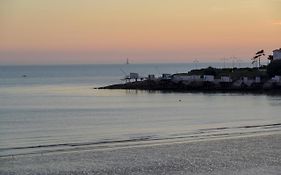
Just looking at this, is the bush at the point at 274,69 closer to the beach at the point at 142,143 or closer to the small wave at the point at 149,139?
the beach at the point at 142,143

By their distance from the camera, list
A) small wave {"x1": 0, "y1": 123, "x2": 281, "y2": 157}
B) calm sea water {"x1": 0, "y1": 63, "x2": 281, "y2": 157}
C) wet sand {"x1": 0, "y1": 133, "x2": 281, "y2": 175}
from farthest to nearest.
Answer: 1. calm sea water {"x1": 0, "y1": 63, "x2": 281, "y2": 157}
2. small wave {"x1": 0, "y1": 123, "x2": 281, "y2": 157}
3. wet sand {"x1": 0, "y1": 133, "x2": 281, "y2": 175}

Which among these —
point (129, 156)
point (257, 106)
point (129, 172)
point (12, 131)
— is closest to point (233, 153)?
point (129, 156)

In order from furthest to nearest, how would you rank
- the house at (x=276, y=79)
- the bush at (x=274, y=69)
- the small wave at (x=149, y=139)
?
the bush at (x=274, y=69)
the house at (x=276, y=79)
the small wave at (x=149, y=139)

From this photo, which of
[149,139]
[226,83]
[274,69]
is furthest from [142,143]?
[274,69]

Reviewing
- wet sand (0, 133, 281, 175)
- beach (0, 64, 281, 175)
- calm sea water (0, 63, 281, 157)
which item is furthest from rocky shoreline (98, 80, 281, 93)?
wet sand (0, 133, 281, 175)

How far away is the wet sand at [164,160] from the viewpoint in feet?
68.9

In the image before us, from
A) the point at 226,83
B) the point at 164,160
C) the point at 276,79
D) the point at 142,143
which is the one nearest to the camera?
the point at 164,160

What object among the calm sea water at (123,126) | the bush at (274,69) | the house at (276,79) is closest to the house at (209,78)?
the bush at (274,69)

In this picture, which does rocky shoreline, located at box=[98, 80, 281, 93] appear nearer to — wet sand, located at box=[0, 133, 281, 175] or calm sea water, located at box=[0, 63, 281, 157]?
calm sea water, located at box=[0, 63, 281, 157]

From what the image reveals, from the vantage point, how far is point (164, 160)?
2345 cm

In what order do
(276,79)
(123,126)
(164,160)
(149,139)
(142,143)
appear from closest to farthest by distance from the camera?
(164,160)
(142,143)
(149,139)
(123,126)
(276,79)

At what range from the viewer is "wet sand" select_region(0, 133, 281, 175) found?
68.9 ft

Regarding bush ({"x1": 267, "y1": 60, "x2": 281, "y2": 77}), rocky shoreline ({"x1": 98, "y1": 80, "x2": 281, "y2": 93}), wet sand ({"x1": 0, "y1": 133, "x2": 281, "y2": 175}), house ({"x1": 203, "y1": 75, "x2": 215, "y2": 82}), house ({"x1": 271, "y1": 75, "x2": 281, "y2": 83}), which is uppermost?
bush ({"x1": 267, "y1": 60, "x2": 281, "y2": 77})

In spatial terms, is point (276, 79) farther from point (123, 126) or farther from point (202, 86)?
point (123, 126)
